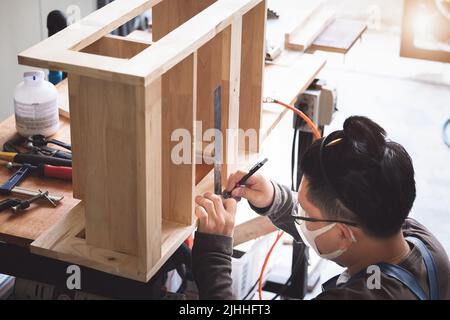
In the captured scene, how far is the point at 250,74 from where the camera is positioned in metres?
1.62

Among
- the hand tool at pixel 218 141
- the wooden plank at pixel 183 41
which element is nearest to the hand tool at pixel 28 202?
the hand tool at pixel 218 141

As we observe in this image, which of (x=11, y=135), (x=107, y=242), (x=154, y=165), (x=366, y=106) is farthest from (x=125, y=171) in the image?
(x=366, y=106)

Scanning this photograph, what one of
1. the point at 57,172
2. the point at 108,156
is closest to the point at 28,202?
the point at 57,172

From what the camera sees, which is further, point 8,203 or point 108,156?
point 8,203

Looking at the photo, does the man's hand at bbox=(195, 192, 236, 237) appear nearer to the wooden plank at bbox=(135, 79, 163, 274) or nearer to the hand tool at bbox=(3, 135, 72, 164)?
the wooden plank at bbox=(135, 79, 163, 274)

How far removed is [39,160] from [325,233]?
0.66m

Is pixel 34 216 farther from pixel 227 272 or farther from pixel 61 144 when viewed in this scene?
pixel 227 272

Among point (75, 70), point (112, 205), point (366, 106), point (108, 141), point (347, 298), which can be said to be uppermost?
point (75, 70)

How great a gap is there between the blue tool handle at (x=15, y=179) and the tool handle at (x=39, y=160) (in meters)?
0.02

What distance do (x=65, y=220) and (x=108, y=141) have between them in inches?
10.8

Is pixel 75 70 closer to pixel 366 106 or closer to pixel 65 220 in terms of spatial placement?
pixel 65 220

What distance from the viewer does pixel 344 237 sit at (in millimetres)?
1382

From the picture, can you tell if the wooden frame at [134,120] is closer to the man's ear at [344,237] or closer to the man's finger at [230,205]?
the man's finger at [230,205]

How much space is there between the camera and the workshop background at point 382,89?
9.66 feet
